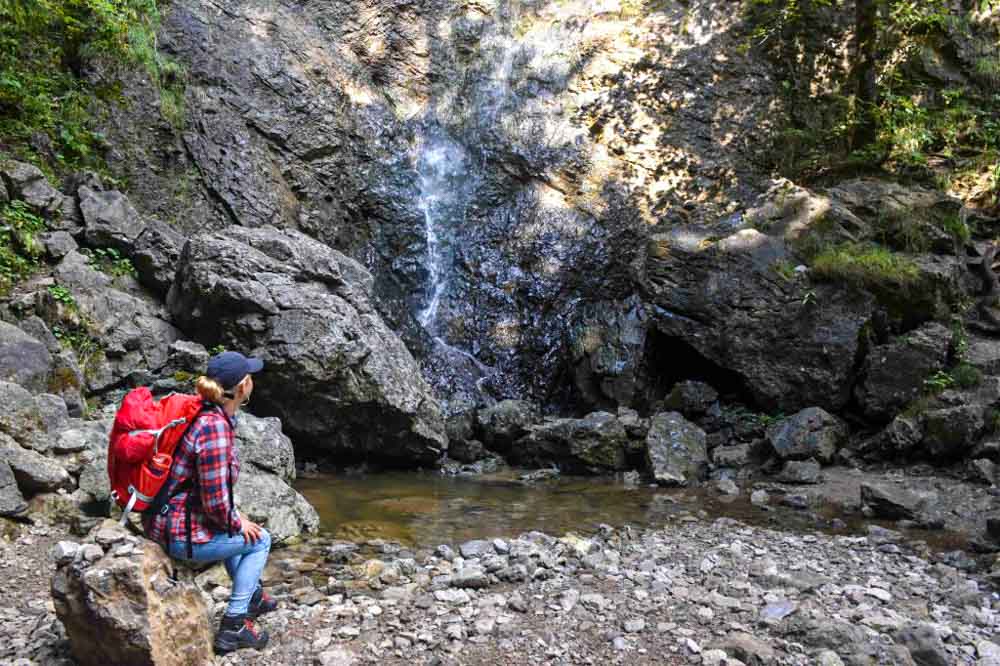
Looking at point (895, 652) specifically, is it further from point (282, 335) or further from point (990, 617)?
point (282, 335)

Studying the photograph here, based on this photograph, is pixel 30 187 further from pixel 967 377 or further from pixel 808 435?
pixel 967 377

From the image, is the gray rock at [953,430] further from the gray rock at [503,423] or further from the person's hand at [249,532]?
the person's hand at [249,532]

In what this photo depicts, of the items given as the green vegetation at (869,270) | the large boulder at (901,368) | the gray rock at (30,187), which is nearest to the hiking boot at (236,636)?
the gray rock at (30,187)

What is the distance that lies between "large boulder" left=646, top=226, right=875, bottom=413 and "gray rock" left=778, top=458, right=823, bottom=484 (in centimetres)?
171

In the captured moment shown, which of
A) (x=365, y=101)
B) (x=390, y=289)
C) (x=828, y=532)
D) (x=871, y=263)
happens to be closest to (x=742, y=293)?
(x=871, y=263)

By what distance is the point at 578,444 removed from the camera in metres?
10.1

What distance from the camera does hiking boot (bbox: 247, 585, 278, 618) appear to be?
4.22m

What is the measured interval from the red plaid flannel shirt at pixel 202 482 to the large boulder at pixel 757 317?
9031 millimetres

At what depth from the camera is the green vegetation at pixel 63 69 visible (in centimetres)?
991

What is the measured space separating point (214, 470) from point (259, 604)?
1.14 meters

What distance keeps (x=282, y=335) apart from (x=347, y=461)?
212cm

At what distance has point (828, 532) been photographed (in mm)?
7199

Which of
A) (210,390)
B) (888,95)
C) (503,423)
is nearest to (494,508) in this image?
(503,423)

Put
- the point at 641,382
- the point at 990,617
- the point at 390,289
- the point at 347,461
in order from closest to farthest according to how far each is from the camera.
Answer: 1. the point at 990,617
2. the point at 347,461
3. the point at 641,382
4. the point at 390,289
